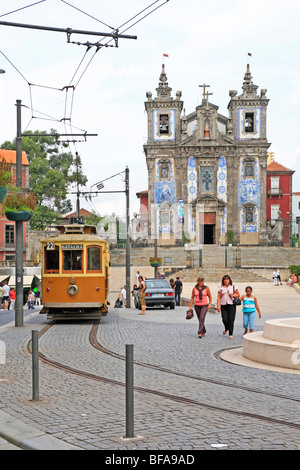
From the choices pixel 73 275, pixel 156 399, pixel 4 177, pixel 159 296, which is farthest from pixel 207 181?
pixel 156 399

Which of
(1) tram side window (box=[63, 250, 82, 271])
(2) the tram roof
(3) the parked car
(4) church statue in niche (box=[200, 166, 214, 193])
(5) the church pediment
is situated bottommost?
(3) the parked car

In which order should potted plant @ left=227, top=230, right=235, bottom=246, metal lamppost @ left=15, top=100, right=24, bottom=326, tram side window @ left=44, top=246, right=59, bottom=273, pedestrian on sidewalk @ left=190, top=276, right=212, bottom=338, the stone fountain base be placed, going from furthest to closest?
potted plant @ left=227, top=230, right=235, bottom=246 < tram side window @ left=44, top=246, right=59, bottom=273 < metal lamppost @ left=15, top=100, right=24, bottom=326 < pedestrian on sidewalk @ left=190, top=276, right=212, bottom=338 < the stone fountain base

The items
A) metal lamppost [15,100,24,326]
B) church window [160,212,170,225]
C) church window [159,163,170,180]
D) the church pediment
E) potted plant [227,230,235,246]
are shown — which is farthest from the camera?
church window [159,163,170,180]

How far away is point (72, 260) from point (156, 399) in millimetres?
12181

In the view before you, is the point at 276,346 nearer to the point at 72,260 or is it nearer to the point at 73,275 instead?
the point at 73,275

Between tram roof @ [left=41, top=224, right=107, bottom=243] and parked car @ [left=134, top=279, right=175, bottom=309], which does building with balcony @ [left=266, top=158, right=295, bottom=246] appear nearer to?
parked car @ [left=134, top=279, right=175, bottom=309]

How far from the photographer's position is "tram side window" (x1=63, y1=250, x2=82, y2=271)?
20156 millimetres

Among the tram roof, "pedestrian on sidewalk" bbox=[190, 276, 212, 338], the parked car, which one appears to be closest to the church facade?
the parked car

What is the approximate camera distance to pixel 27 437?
6414 millimetres

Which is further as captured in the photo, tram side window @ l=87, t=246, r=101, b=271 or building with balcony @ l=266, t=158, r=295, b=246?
building with balcony @ l=266, t=158, r=295, b=246

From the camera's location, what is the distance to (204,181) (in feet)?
212

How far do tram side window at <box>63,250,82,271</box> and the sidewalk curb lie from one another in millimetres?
12932

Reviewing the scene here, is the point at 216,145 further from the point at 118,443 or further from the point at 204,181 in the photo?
the point at 118,443
